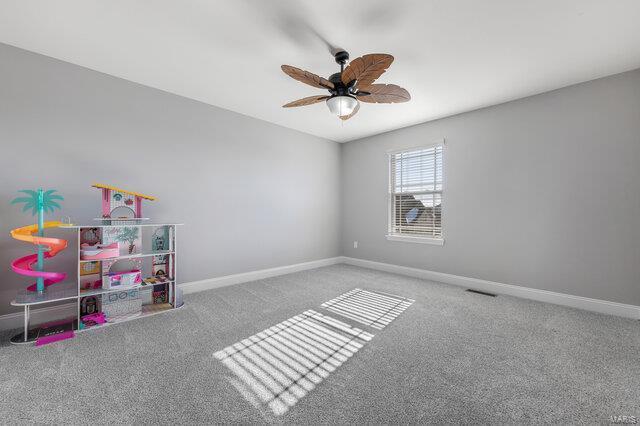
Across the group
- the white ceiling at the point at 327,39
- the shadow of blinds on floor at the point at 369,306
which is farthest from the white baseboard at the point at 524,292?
the white ceiling at the point at 327,39

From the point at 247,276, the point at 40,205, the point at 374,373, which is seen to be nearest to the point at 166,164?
the point at 40,205

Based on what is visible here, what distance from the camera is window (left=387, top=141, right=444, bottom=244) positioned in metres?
4.43

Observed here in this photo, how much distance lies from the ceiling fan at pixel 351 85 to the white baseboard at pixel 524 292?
2.97 m

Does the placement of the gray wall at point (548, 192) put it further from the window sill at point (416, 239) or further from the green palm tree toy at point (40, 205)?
the green palm tree toy at point (40, 205)

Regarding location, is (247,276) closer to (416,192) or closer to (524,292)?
(416,192)

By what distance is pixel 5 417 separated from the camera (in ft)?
4.71

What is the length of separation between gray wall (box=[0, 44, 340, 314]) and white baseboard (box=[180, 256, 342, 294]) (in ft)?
0.29

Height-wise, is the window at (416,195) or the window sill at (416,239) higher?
the window at (416,195)

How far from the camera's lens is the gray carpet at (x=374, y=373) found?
1.49 m

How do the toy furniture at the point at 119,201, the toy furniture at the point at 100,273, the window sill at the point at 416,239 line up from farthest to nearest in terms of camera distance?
the window sill at the point at 416,239, the toy furniture at the point at 119,201, the toy furniture at the point at 100,273

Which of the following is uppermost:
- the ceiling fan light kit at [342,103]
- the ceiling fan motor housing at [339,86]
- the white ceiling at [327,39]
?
the white ceiling at [327,39]

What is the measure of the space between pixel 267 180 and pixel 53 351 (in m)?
3.18

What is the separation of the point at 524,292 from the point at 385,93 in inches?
126

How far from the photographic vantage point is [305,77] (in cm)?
221
